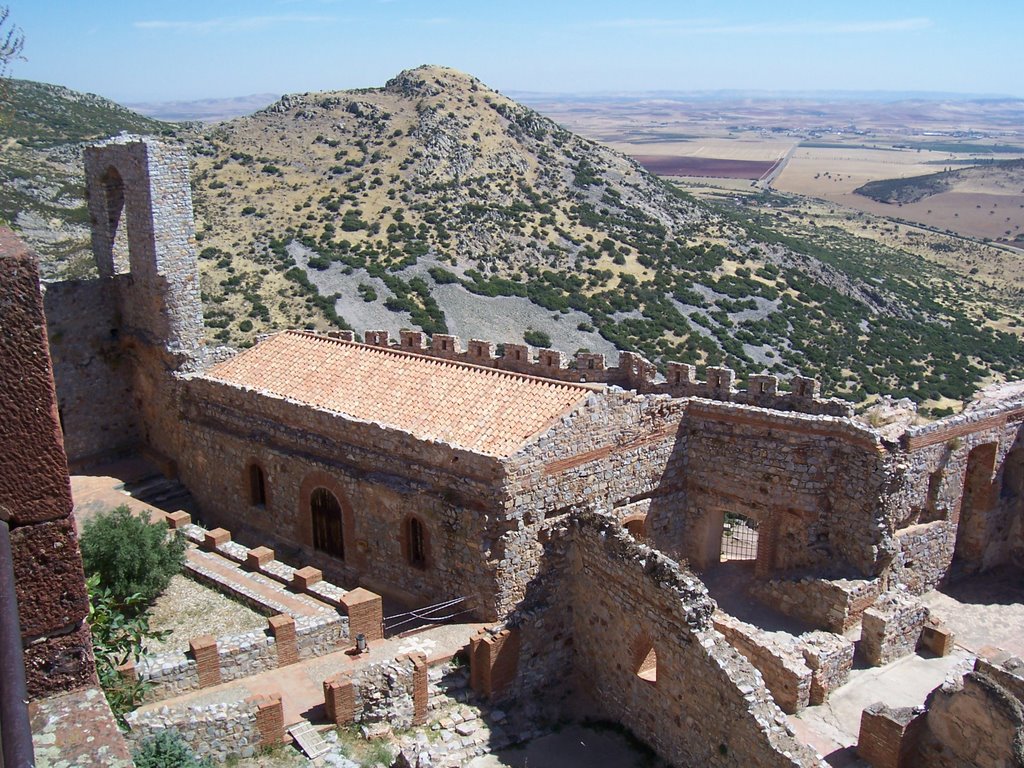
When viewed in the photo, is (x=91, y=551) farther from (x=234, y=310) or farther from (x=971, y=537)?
(x=234, y=310)

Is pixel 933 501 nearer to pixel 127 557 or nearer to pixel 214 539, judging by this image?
pixel 214 539

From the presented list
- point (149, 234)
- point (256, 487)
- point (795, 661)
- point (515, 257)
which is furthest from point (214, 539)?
point (515, 257)

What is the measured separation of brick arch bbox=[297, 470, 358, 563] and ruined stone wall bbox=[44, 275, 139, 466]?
6.78 metres

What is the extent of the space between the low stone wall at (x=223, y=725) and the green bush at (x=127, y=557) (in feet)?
12.0

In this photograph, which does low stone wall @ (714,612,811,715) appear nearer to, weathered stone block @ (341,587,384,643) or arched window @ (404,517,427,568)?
arched window @ (404,517,427,568)

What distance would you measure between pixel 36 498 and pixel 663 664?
34.5ft

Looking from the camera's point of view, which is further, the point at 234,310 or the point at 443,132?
the point at 443,132

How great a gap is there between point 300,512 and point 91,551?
12.5ft

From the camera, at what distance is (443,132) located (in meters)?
63.3

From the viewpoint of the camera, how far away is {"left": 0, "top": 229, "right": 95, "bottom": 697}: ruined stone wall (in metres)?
A: 4.56

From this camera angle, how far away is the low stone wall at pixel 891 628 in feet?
50.1

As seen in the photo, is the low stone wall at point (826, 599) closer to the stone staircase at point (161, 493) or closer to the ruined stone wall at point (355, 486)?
the ruined stone wall at point (355, 486)

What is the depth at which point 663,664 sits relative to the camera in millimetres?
13383

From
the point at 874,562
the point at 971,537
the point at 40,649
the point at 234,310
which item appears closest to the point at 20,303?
the point at 40,649
